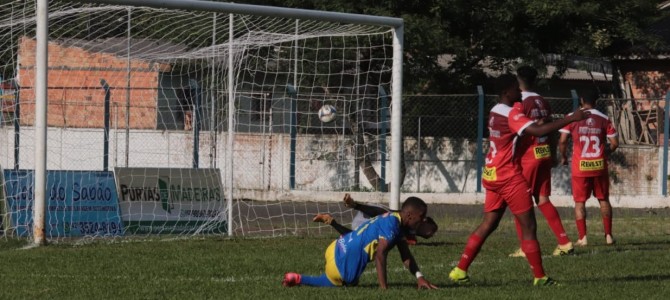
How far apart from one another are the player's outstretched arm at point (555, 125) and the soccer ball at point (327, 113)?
9.93 m

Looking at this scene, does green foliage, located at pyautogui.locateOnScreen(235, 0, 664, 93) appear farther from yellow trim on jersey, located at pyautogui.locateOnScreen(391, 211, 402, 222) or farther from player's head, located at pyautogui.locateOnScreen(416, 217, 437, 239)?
player's head, located at pyautogui.locateOnScreen(416, 217, 437, 239)

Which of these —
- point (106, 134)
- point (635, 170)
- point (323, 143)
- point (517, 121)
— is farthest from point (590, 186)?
point (635, 170)

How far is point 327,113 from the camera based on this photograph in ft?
66.3

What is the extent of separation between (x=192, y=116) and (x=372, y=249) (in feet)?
37.1

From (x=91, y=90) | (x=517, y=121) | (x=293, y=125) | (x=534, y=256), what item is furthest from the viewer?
(x=91, y=90)

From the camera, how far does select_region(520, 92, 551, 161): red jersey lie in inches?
492

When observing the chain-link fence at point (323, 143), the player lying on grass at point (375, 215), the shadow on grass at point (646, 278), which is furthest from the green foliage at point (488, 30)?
the player lying on grass at point (375, 215)

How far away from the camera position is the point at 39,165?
13523mm

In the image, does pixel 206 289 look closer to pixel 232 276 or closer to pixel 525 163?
pixel 232 276

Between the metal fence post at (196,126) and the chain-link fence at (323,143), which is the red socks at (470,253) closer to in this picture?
the chain-link fence at (323,143)

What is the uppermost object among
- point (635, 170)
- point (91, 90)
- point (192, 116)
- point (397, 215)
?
point (91, 90)

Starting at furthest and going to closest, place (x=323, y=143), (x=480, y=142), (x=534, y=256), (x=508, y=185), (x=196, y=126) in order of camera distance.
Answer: (x=480, y=142) → (x=323, y=143) → (x=196, y=126) → (x=508, y=185) → (x=534, y=256)

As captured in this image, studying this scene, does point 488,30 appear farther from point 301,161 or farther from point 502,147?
point 502,147

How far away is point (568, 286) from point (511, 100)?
167 cm
